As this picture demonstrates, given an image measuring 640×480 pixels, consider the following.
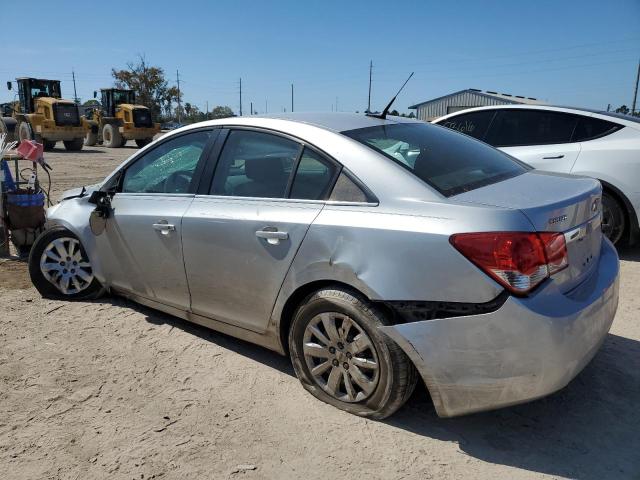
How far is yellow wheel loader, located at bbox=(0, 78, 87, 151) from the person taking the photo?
21938 mm

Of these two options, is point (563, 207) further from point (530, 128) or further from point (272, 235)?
point (530, 128)

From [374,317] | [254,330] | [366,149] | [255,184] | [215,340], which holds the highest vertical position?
[366,149]

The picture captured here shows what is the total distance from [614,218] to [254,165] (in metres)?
4.20

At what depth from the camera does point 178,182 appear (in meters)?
3.60

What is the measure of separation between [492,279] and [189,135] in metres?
2.30

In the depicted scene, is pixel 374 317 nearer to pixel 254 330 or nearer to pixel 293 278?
pixel 293 278

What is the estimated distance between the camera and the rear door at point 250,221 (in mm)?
2873

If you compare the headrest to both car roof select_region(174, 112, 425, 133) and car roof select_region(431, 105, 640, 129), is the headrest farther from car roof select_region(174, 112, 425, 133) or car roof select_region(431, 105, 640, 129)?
car roof select_region(431, 105, 640, 129)

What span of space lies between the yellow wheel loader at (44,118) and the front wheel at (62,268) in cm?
1966

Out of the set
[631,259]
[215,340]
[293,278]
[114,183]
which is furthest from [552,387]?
[631,259]

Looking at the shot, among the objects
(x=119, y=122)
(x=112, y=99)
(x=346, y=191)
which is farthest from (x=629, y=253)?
(x=112, y=99)

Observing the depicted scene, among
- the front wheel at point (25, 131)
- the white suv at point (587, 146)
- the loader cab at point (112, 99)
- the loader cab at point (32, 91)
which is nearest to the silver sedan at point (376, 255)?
the white suv at point (587, 146)

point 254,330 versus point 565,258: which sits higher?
point 565,258

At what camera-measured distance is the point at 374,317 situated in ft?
8.30
